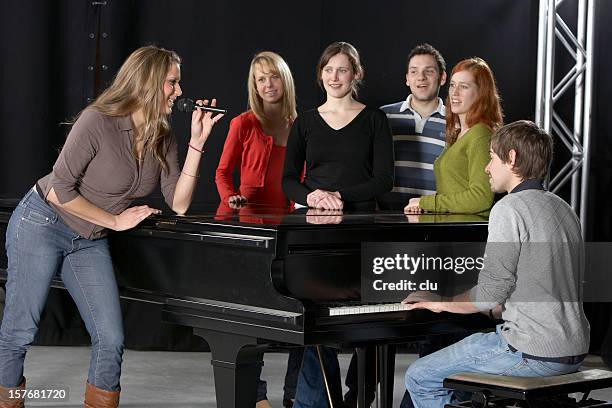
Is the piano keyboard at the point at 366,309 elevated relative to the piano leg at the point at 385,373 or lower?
elevated

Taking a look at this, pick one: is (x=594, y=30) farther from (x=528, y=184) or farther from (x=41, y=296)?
(x=41, y=296)

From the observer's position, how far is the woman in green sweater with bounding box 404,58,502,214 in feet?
13.4

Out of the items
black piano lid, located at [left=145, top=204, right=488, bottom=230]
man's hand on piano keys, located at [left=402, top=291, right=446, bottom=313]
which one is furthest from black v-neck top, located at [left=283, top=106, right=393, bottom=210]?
man's hand on piano keys, located at [left=402, top=291, right=446, bottom=313]

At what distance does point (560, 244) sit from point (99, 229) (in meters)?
1.58

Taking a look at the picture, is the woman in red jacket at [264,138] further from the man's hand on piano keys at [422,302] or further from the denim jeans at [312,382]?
the man's hand on piano keys at [422,302]

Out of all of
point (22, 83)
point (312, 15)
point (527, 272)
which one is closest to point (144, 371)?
point (22, 83)

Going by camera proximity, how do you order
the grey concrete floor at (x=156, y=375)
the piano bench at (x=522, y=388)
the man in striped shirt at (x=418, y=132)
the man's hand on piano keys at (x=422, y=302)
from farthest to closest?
the grey concrete floor at (x=156, y=375) < the man in striped shirt at (x=418, y=132) < the man's hand on piano keys at (x=422, y=302) < the piano bench at (x=522, y=388)

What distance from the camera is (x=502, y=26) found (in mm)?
6734

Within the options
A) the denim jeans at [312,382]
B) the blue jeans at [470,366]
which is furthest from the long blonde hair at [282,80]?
the blue jeans at [470,366]

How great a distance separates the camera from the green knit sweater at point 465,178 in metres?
4.07

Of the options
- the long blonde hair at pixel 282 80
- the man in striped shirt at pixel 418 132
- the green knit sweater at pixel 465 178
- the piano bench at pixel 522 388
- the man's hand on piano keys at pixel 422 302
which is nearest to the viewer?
the piano bench at pixel 522 388

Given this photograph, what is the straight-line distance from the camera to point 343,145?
4.39 m

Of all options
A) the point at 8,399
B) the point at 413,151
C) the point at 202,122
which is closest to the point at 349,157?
the point at 413,151
